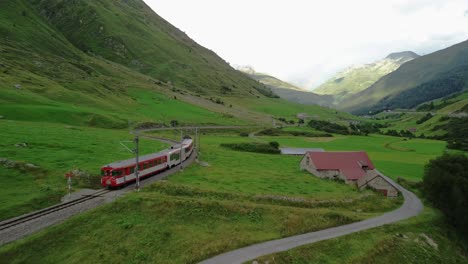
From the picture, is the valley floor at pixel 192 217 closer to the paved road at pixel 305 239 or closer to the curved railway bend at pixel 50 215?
the paved road at pixel 305 239

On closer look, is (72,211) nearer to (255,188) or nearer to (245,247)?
(245,247)

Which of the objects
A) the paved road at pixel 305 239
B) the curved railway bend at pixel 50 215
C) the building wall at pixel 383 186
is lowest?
the paved road at pixel 305 239

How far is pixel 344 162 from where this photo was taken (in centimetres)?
7244

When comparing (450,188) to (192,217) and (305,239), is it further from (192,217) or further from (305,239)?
(192,217)

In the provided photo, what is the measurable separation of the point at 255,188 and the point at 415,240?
867 inches

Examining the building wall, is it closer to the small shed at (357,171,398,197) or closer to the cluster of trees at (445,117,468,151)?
the small shed at (357,171,398,197)

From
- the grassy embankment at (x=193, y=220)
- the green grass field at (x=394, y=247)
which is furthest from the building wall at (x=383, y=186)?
the green grass field at (x=394, y=247)

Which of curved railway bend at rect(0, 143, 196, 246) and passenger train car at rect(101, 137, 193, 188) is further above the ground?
passenger train car at rect(101, 137, 193, 188)

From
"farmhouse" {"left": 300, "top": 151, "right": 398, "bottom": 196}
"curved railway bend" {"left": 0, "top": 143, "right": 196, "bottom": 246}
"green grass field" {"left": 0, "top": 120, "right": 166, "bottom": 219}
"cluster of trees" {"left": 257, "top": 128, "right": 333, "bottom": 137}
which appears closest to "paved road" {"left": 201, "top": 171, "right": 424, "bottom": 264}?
"farmhouse" {"left": 300, "top": 151, "right": 398, "bottom": 196}

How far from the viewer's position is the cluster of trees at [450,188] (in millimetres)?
50156

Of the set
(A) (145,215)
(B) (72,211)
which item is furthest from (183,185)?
(B) (72,211)

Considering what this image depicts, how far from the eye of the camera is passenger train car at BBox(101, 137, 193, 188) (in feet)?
138

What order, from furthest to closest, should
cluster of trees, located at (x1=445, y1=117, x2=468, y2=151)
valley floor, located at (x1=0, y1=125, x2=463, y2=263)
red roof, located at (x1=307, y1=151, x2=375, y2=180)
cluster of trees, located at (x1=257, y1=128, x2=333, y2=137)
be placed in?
cluster of trees, located at (x1=445, y1=117, x2=468, y2=151) → cluster of trees, located at (x1=257, y1=128, x2=333, y2=137) → red roof, located at (x1=307, y1=151, x2=375, y2=180) → valley floor, located at (x1=0, y1=125, x2=463, y2=263)

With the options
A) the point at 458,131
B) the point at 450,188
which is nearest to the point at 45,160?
the point at 450,188
